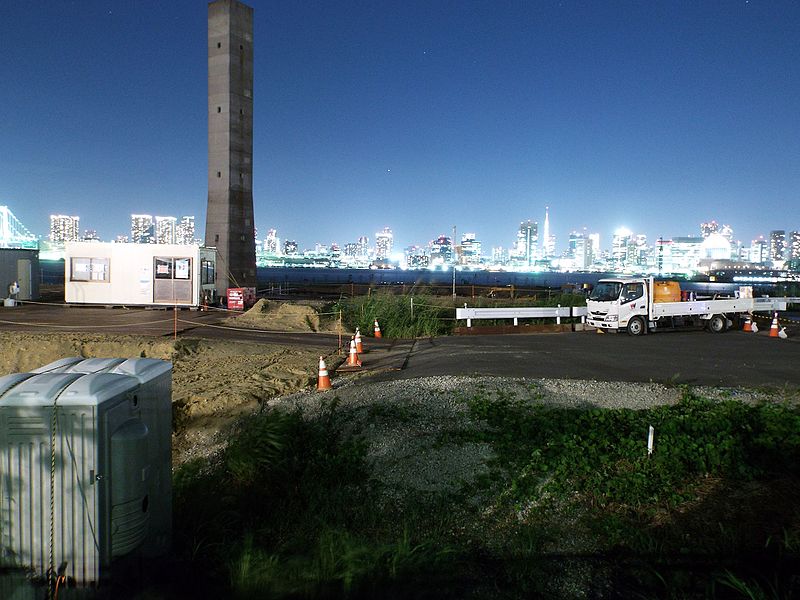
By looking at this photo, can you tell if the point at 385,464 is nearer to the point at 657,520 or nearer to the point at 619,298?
the point at 657,520

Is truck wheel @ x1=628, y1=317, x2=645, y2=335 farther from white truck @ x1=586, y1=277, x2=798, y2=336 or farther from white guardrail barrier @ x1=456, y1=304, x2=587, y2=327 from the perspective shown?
white guardrail barrier @ x1=456, y1=304, x2=587, y2=327

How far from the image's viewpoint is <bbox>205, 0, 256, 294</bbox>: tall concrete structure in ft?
109

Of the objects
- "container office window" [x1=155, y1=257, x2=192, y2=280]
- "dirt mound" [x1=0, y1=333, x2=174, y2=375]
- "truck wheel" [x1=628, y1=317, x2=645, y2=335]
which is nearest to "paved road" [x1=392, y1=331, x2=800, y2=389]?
"truck wheel" [x1=628, y1=317, x2=645, y2=335]

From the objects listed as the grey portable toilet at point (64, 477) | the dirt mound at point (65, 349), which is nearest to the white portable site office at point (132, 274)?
the dirt mound at point (65, 349)

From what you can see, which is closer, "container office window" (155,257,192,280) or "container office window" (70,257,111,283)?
"container office window" (155,257,192,280)

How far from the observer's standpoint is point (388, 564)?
4.60 metres

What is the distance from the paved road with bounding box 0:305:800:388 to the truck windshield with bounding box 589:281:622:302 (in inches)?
61.2

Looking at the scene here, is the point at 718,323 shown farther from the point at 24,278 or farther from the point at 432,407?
the point at 24,278

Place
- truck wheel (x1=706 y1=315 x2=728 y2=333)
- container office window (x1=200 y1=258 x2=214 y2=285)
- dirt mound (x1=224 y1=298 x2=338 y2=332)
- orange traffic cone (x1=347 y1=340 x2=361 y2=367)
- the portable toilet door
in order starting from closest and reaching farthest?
orange traffic cone (x1=347 y1=340 x2=361 y2=367), truck wheel (x1=706 y1=315 x2=728 y2=333), dirt mound (x1=224 y1=298 x2=338 y2=332), container office window (x1=200 y1=258 x2=214 y2=285), the portable toilet door

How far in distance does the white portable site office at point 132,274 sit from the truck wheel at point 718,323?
20.9 meters

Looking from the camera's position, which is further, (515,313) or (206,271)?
(206,271)

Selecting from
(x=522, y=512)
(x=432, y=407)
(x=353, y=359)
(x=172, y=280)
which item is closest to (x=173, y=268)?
(x=172, y=280)

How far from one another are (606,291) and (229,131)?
77.5ft

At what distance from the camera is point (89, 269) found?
1008 inches
